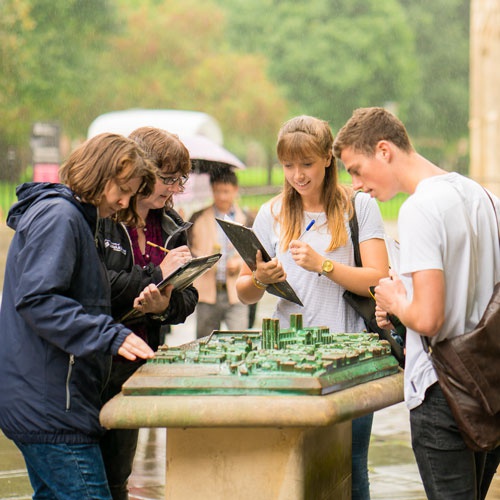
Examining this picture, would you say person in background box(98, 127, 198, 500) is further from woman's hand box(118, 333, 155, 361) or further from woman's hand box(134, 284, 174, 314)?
woman's hand box(118, 333, 155, 361)

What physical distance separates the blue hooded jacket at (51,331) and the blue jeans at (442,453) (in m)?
0.94

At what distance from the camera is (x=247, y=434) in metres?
3.27

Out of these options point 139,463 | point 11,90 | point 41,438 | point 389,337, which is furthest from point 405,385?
point 11,90

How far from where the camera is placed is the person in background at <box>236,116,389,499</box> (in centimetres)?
403

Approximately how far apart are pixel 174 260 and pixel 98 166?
0.71 meters

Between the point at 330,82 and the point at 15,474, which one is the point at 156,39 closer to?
→ the point at 330,82

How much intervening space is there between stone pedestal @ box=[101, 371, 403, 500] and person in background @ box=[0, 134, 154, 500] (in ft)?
0.42

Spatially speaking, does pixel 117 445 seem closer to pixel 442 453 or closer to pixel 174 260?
pixel 174 260

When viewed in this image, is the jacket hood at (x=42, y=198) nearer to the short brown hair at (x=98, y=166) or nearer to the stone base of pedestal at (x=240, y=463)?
the short brown hair at (x=98, y=166)

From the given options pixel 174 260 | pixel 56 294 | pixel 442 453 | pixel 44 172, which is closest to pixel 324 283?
pixel 174 260

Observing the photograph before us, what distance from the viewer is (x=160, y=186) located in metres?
3.83

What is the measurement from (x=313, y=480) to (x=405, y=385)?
44cm

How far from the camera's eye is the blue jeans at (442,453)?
3148 millimetres

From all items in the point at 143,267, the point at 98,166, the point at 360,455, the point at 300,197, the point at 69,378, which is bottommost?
the point at 360,455
